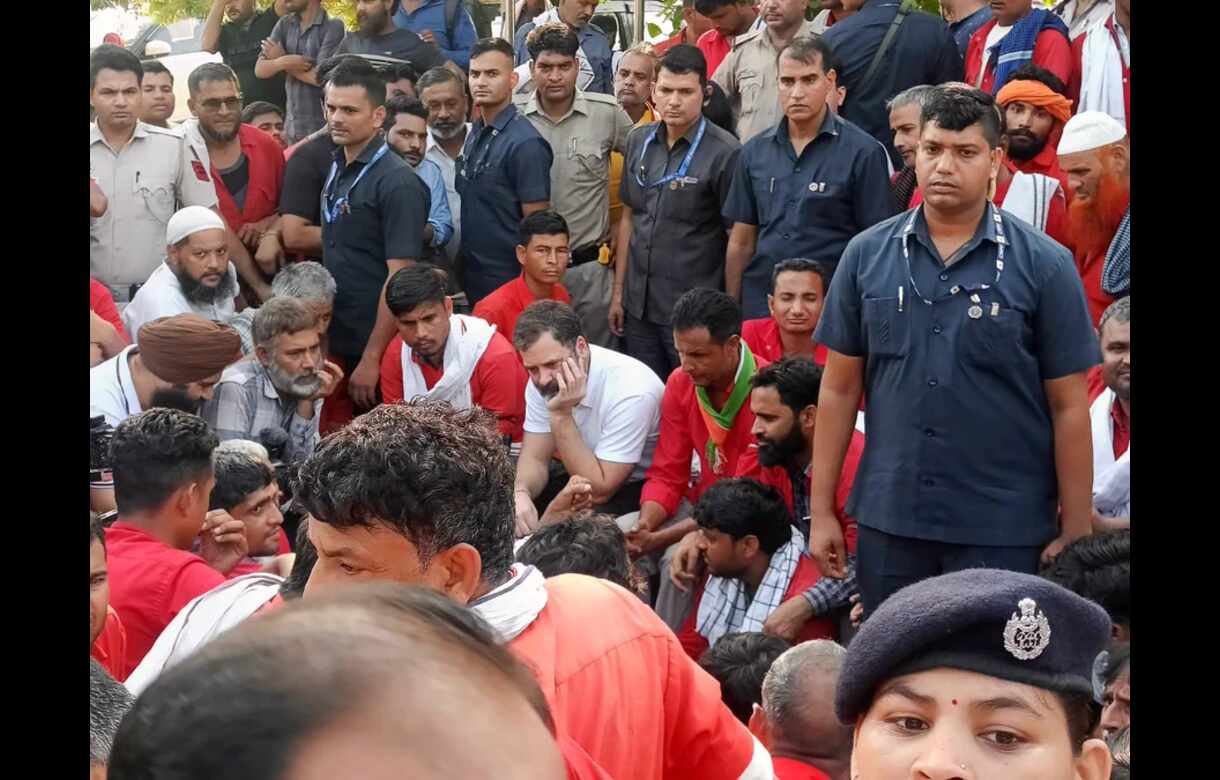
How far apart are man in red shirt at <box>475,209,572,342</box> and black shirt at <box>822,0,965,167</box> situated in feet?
5.08

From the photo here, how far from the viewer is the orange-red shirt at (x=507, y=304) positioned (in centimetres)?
721

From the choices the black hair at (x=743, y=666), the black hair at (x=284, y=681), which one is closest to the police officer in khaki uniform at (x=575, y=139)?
the black hair at (x=743, y=666)

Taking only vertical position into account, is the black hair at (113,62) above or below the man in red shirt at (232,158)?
above

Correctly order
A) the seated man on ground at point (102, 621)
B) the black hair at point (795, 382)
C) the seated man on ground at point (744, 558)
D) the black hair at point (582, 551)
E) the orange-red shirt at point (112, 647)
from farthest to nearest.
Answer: the black hair at point (795, 382)
the seated man on ground at point (744, 558)
the black hair at point (582, 551)
the orange-red shirt at point (112, 647)
the seated man on ground at point (102, 621)

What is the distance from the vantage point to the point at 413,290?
6.62m

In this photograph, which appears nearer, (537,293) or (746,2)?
(537,293)

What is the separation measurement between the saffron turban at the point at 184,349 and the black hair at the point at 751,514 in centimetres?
201

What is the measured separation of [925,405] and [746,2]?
16.1 ft

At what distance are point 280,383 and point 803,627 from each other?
2.46m

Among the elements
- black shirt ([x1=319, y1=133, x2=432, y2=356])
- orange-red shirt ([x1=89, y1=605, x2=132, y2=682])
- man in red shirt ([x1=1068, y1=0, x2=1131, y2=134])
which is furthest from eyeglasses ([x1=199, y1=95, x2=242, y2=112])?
orange-red shirt ([x1=89, y1=605, x2=132, y2=682])

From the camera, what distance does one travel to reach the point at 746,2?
8.70 metres

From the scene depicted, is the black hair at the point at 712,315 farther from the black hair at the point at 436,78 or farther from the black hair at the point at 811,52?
the black hair at the point at 436,78
